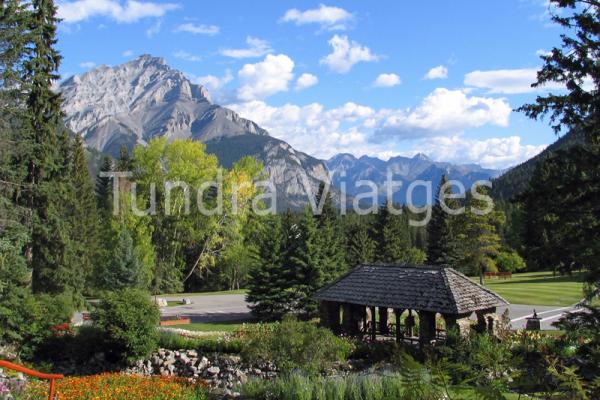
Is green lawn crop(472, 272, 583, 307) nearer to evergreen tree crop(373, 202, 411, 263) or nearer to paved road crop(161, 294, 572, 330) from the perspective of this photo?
paved road crop(161, 294, 572, 330)

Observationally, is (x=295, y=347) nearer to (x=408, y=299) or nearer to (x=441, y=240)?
(x=408, y=299)

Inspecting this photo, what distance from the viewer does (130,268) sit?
3362cm

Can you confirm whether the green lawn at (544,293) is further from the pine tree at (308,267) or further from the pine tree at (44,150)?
the pine tree at (44,150)

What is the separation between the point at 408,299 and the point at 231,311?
17124 millimetres

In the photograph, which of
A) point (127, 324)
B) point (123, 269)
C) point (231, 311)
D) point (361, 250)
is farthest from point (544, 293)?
point (127, 324)

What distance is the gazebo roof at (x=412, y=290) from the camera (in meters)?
21.0

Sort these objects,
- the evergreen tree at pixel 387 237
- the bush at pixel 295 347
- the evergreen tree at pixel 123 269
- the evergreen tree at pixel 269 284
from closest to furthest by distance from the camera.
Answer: the bush at pixel 295 347, the evergreen tree at pixel 269 284, the evergreen tree at pixel 123 269, the evergreen tree at pixel 387 237

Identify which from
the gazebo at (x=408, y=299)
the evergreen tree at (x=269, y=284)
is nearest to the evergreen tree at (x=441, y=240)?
the evergreen tree at (x=269, y=284)

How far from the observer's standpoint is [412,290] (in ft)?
72.7

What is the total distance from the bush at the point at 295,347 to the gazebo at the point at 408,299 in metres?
5.12

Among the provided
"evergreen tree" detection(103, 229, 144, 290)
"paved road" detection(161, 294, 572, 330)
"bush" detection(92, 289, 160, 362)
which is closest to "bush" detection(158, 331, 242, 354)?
"bush" detection(92, 289, 160, 362)

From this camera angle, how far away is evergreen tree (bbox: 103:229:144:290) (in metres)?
33.3

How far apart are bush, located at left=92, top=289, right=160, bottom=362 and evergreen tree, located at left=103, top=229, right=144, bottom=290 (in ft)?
41.5

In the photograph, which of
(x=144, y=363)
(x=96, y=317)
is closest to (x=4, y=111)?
(x=96, y=317)
